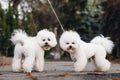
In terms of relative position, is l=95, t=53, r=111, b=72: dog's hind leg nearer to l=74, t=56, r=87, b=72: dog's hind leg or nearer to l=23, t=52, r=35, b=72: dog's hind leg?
l=74, t=56, r=87, b=72: dog's hind leg

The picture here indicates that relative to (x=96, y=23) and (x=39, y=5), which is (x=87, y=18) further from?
(x=39, y=5)

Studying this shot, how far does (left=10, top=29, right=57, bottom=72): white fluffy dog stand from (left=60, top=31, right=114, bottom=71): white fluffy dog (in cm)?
38

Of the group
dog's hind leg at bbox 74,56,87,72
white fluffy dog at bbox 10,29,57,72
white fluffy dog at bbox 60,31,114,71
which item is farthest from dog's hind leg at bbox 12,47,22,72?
dog's hind leg at bbox 74,56,87,72

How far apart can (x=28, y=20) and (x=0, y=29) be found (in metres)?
3.37

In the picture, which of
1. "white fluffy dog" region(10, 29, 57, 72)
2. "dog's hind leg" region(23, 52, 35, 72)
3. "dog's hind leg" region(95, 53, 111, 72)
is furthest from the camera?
"dog's hind leg" region(95, 53, 111, 72)

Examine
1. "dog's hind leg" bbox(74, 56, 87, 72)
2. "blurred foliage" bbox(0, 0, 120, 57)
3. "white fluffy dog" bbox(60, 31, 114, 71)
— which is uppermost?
"blurred foliage" bbox(0, 0, 120, 57)

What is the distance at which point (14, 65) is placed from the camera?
41.9ft

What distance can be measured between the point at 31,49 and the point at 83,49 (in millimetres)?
1387

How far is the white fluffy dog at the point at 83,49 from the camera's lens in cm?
1248

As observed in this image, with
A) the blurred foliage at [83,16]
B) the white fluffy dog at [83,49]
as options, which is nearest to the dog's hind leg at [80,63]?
the white fluffy dog at [83,49]

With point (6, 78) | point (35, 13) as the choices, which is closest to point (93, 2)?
point (35, 13)

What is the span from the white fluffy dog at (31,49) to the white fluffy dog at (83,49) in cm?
38

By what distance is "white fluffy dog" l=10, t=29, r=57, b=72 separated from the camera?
40.9 feet

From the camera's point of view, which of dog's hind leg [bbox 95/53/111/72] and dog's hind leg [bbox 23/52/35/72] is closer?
dog's hind leg [bbox 23/52/35/72]
